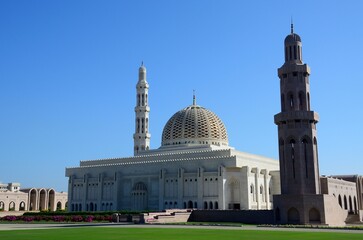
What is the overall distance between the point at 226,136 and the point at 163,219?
3654 centimetres

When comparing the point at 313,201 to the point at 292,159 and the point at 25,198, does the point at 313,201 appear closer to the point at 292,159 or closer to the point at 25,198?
the point at 292,159

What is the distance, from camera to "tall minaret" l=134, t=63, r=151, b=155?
3110 inches

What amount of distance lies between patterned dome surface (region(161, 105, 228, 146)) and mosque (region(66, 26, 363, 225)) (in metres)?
0.17

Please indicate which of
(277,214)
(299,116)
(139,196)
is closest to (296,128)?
(299,116)

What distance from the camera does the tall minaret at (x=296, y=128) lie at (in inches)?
1708

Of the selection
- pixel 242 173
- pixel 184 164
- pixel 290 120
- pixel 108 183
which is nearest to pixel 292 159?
pixel 290 120

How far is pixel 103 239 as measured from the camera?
22.5 meters

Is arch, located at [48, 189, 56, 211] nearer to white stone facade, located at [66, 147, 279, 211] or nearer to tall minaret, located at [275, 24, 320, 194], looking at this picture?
white stone facade, located at [66, 147, 279, 211]

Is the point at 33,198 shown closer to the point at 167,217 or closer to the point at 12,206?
the point at 12,206

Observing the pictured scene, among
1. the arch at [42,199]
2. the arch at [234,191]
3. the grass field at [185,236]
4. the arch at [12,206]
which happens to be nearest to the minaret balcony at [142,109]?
the arch at [234,191]

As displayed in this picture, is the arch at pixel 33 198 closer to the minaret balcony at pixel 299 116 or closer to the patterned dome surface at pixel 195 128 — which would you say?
the patterned dome surface at pixel 195 128

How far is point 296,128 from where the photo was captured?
4444 centimetres

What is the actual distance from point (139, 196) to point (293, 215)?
33.4 meters

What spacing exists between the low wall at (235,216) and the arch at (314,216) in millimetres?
3705
